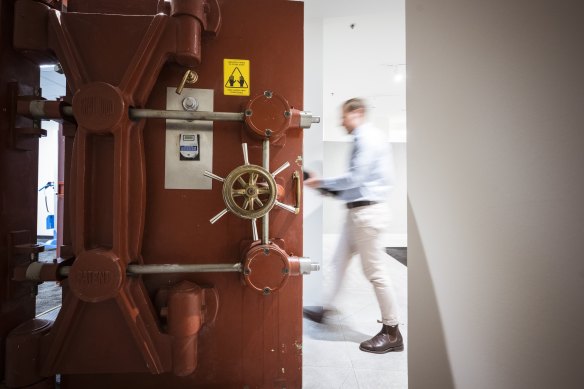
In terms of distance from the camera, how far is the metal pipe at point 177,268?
97 centimetres

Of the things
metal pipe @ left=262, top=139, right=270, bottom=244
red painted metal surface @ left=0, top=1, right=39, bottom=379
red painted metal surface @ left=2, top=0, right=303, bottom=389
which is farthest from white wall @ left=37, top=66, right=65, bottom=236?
metal pipe @ left=262, top=139, right=270, bottom=244

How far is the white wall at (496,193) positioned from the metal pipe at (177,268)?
Result: 2.15ft

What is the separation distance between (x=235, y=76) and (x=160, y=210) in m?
0.64

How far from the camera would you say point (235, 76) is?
3.62 feet

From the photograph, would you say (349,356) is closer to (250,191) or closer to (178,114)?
(250,191)

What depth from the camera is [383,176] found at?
165 centimetres

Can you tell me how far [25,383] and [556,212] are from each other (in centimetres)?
170

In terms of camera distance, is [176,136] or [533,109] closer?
[533,109]

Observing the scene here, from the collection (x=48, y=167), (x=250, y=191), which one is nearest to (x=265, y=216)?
(x=250, y=191)

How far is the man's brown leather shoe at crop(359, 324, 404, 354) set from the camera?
151 cm

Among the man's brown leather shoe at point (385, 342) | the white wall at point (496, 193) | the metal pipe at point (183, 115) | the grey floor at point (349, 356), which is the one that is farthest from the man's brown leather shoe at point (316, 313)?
the metal pipe at point (183, 115)

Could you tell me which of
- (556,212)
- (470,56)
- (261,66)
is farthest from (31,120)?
(556,212)

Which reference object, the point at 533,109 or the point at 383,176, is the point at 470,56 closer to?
the point at 533,109

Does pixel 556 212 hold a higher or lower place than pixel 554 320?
higher
